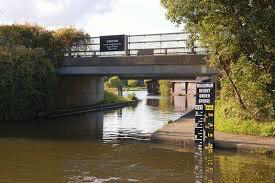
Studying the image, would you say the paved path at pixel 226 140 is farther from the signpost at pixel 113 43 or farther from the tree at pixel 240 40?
the signpost at pixel 113 43

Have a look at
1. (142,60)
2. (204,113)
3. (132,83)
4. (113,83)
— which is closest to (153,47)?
(142,60)

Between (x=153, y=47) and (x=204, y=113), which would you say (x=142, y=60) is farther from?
(x=204, y=113)

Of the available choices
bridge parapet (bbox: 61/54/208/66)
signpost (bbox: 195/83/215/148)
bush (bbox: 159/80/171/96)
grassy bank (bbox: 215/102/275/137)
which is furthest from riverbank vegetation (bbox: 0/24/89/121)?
bush (bbox: 159/80/171/96)

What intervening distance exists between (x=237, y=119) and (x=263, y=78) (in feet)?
7.29

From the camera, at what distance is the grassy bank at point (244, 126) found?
19.0 metres

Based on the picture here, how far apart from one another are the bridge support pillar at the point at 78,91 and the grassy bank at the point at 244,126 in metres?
18.3

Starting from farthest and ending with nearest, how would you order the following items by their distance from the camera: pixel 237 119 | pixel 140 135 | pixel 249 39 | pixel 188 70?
pixel 188 70 < pixel 140 135 < pixel 237 119 < pixel 249 39

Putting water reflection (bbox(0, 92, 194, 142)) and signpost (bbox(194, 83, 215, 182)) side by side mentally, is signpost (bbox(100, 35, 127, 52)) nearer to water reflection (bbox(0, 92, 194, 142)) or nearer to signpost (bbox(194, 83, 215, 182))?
water reflection (bbox(0, 92, 194, 142))

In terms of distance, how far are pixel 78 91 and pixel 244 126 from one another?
74.7ft

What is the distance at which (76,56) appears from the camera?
3391 centimetres

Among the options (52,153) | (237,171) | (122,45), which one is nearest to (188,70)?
(122,45)

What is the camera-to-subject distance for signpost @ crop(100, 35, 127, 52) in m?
30.2

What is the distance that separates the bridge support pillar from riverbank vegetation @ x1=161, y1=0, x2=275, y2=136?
60.7 feet

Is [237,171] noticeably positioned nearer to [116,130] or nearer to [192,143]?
[192,143]
